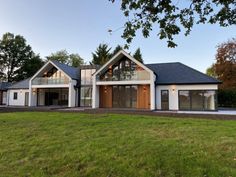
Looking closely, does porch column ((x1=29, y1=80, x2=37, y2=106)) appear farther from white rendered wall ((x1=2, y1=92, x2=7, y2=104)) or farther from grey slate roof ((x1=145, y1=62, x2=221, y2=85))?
grey slate roof ((x1=145, y1=62, x2=221, y2=85))

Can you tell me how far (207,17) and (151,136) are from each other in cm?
468

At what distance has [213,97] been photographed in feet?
63.9

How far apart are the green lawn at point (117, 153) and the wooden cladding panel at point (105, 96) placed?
47.3 ft

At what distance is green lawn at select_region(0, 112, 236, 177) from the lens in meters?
4.76

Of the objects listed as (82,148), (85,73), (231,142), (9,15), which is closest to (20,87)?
(85,73)

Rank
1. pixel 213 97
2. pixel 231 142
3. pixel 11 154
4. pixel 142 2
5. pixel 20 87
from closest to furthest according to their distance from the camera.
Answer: pixel 142 2 → pixel 11 154 → pixel 231 142 → pixel 213 97 → pixel 20 87

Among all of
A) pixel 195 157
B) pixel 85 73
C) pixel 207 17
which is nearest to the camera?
pixel 207 17

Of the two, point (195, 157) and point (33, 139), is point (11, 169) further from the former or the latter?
point (195, 157)

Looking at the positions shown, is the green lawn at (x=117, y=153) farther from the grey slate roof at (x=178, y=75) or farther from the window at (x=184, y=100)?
the grey slate roof at (x=178, y=75)

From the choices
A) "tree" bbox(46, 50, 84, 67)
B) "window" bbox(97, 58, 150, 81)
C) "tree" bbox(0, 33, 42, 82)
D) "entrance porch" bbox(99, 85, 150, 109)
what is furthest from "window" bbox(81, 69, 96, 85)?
"tree" bbox(46, 50, 84, 67)

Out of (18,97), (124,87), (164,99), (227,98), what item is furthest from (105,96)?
(227,98)

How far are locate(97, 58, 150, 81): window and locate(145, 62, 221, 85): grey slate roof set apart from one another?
2085mm

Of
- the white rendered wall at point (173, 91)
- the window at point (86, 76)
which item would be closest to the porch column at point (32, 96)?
the window at point (86, 76)

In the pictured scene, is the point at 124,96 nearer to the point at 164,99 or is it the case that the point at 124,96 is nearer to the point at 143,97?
the point at 143,97
